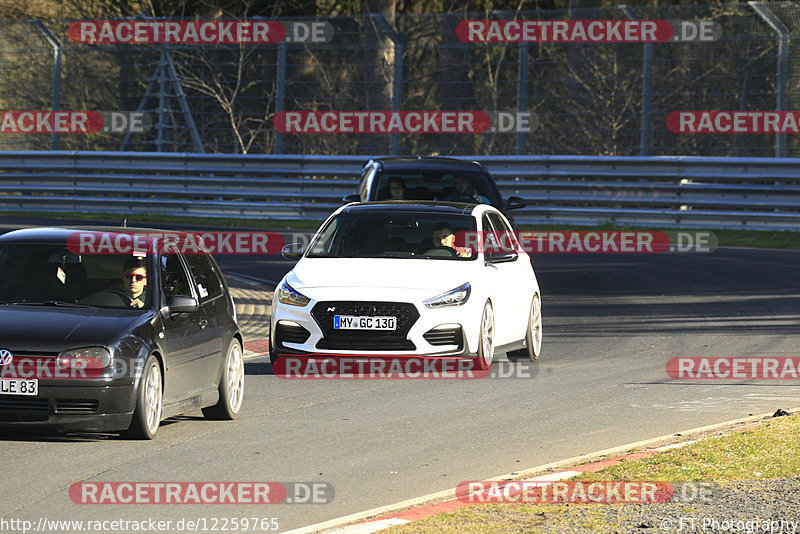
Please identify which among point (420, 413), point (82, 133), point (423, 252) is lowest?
point (420, 413)

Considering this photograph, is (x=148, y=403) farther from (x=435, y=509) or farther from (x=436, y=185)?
(x=436, y=185)

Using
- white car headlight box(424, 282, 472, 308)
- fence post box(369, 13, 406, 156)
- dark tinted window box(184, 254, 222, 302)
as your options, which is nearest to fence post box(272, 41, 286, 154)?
fence post box(369, 13, 406, 156)

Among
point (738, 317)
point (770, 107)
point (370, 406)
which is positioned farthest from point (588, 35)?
point (370, 406)

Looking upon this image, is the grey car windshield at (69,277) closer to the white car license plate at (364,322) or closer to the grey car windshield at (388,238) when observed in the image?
the white car license plate at (364,322)

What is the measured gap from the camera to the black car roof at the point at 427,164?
1867 centimetres

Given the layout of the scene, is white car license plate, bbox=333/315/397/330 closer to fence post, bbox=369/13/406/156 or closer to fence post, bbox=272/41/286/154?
fence post, bbox=369/13/406/156

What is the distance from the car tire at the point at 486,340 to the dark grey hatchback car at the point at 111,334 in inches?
101

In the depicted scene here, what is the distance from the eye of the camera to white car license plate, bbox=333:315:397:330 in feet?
39.9

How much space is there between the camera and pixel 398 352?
12.2 metres

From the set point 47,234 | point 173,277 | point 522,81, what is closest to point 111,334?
point 173,277

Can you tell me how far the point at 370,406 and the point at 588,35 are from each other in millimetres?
17516

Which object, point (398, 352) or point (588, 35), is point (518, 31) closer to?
point (588, 35)

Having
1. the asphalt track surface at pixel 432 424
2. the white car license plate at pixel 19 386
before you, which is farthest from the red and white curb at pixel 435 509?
the white car license plate at pixel 19 386

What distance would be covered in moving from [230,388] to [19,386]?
6.92 ft
